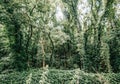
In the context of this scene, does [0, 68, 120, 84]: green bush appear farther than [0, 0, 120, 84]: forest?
No

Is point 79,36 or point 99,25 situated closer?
point 99,25

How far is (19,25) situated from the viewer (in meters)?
15.6

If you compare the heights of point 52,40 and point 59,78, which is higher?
point 52,40

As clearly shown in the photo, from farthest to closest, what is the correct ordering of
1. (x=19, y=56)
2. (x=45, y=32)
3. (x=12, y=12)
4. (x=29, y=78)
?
(x=45, y=32)
(x=19, y=56)
(x=12, y=12)
(x=29, y=78)

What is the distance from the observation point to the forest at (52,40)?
1355 centimetres

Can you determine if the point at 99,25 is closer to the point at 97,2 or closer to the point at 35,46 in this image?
the point at 97,2

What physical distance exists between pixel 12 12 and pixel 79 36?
626 cm

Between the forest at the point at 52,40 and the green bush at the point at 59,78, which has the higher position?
the forest at the point at 52,40

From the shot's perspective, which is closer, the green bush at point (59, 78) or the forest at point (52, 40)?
the green bush at point (59, 78)

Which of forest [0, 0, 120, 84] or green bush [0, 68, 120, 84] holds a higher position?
forest [0, 0, 120, 84]

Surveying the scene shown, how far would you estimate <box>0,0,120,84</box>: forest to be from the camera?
533 inches

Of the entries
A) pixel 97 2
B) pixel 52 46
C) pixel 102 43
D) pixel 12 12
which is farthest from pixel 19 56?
pixel 97 2

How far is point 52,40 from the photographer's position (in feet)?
66.3

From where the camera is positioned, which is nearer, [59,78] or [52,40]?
[59,78]
